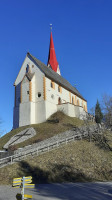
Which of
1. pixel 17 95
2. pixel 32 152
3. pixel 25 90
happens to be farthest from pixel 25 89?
pixel 32 152

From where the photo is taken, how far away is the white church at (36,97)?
3303 cm

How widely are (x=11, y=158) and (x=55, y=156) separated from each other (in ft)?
14.0

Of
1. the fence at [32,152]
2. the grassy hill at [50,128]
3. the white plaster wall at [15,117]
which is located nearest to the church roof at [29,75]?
the white plaster wall at [15,117]

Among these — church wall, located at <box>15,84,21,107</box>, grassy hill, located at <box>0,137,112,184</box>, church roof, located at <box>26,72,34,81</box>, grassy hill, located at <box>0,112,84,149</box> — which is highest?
church roof, located at <box>26,72,34,81</box>

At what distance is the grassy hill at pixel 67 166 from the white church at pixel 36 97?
1380 centimetres

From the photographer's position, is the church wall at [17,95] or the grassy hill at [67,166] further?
the church wall at [17,95]

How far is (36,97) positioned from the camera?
34438 mm

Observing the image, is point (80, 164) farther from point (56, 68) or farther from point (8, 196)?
point (56, 68)

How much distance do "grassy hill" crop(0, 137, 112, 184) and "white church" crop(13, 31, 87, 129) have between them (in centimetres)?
1380

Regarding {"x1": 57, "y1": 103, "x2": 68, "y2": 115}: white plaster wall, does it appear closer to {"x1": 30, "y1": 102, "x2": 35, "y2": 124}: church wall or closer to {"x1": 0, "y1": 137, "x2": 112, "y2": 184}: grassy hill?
{"x1": 30, "y1": 102, "x2": 35, "y2": 124}: church wall

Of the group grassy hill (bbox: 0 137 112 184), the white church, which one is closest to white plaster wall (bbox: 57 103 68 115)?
the white church

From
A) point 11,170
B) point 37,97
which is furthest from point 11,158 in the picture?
point 37,97

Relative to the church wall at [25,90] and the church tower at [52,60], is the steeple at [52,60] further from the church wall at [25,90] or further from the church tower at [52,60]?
the church wall at [25,90]

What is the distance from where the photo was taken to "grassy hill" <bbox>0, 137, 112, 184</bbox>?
14943 mm
